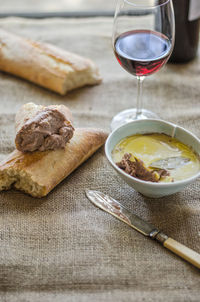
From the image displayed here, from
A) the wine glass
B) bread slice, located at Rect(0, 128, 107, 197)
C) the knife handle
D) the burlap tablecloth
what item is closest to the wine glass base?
the burlap tablecloth

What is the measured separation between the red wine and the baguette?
1.01 feet

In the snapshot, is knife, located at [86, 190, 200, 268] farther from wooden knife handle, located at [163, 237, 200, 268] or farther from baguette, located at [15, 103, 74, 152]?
baguette, located at [15, 103, 74, 152]

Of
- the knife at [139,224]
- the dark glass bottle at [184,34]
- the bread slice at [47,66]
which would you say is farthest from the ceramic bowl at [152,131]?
the dark glass bottle at [184,34]

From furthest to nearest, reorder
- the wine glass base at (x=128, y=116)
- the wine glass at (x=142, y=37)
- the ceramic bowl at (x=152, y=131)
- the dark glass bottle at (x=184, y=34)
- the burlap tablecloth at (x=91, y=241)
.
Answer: the dark glass bottle at (x=184, y=34) < the wine glass base at (x=128, y=116) < the wine glass at (x=142, y=37) < the ceramic bowl at (x=152, y=131) < the burlap tablecloth at (x=91, y=241)

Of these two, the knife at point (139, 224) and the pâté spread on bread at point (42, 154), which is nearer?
the knife at point (139, 224)

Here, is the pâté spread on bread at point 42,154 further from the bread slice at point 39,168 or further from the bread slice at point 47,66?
the bread slice at point 47,66

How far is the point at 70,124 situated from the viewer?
1.49m

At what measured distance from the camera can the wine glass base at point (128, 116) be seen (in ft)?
5.97

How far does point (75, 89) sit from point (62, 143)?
24.8 inches

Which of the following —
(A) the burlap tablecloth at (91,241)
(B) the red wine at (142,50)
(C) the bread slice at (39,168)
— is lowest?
(A) the burlap tablecloth at (91,241)

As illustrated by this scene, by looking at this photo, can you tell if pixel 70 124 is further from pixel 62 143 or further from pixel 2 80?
pixel 2 80

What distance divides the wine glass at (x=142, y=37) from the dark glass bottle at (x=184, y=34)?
1.26ft

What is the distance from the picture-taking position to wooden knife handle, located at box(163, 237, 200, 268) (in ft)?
3.94

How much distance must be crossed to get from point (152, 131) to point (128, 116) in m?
0.35
